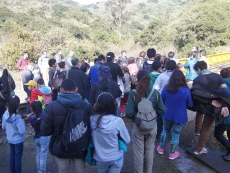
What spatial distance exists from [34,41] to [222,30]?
16.6 metres

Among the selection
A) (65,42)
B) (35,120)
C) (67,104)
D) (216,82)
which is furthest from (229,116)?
(65,42)

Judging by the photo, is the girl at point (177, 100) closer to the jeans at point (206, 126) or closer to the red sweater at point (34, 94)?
the jeans at point (206, 126)

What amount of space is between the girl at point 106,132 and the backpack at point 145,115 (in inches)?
21.2

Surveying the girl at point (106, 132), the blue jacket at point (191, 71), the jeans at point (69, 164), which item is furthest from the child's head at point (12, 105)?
the blue jacket at point (191, 71)

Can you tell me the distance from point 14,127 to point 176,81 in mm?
2709

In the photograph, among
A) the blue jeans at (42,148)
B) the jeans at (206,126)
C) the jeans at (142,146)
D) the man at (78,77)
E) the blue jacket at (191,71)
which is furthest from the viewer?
the blue jacket at (191,71)

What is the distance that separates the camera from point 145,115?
3.30m

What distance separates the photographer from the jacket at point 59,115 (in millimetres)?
2650

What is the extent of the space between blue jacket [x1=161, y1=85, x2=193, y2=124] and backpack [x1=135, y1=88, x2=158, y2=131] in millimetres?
745

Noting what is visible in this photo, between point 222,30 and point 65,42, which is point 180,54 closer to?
point 222,30

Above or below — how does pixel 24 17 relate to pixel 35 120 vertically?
above

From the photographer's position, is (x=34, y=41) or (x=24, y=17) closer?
(x=34, y=41)

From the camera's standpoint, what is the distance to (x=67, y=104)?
2.63 m

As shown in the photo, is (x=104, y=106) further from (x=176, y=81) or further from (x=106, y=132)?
(x=176, y=81)
